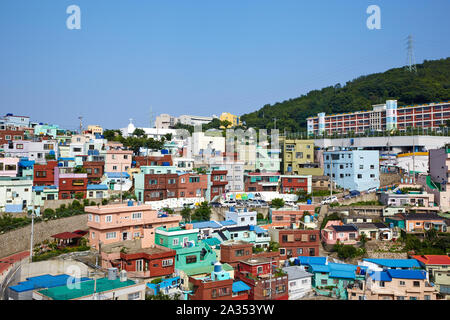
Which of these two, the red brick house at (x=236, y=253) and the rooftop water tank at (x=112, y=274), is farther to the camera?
the red brick house at (x=236, y=253)

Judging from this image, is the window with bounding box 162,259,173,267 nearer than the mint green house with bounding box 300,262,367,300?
Yes

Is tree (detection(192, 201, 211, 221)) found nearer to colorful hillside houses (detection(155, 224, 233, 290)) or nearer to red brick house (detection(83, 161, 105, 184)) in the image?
colorful hillside houses (detection(155, 224, 233, 290))

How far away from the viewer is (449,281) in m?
12.8

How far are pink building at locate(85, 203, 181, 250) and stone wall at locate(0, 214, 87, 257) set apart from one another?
1.90 meters

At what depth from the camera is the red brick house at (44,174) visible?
1752 centimetres

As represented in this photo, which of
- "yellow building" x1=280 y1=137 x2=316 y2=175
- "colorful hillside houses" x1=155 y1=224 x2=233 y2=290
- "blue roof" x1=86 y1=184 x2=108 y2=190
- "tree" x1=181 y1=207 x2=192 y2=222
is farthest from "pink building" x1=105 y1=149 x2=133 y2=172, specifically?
"yellow building" x1=280 y1=137 x2=316 y2=175

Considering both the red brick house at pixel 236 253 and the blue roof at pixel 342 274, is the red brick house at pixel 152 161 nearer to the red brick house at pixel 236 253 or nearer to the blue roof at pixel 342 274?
the red brick house at pixel 236 253

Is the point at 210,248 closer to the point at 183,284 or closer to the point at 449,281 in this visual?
the point at 183,284

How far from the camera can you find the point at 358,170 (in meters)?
22.1

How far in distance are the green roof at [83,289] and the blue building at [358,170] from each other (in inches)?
626

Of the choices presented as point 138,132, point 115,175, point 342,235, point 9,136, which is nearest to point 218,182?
point 115,175

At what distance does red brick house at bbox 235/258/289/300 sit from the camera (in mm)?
11039

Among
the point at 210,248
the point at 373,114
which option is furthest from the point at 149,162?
the point at 373,114

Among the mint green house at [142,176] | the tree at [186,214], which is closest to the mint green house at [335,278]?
the tree at [186,214]
